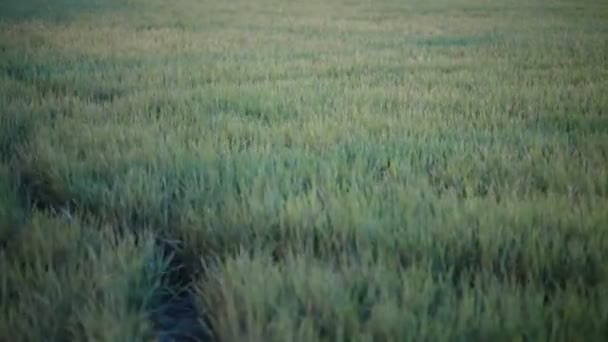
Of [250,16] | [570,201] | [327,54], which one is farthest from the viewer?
[250,16]

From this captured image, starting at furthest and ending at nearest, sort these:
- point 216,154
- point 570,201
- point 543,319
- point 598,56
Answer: point 598,56
point 216,154
point 570,201
point 543,319

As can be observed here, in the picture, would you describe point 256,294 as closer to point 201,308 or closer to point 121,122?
point 201,308

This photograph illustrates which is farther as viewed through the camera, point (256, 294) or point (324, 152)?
point (324, 152)

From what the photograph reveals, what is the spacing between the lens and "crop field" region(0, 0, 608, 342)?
125 cm

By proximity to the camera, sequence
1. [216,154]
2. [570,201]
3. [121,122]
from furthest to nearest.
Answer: [121,122]
[216,154]
[570,201]

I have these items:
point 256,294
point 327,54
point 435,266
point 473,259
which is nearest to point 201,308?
point 256,294

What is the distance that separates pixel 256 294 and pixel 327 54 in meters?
6.04

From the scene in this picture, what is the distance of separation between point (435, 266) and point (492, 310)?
0.32 m

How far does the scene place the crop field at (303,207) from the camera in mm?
1249

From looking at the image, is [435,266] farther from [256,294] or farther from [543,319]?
[256,294]

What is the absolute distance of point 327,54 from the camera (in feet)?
23.3

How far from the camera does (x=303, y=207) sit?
1.83 m

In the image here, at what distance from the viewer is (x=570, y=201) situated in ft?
6.15

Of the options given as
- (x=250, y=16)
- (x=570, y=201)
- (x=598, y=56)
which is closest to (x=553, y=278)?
(x=570, y=201)
